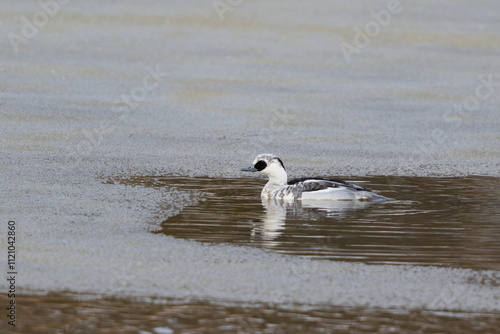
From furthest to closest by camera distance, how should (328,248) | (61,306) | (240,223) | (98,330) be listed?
(240,223), (328,248), (61,306), (98,330)

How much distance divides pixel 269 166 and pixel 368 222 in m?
2.24

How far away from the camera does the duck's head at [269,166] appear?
1227 centimetres

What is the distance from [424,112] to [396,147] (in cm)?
Result: 255

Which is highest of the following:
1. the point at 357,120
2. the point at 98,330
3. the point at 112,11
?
the point at 112,11

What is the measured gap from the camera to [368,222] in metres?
10.4

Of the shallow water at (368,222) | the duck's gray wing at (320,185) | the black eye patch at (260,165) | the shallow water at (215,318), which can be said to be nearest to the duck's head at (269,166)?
the black eye patch at (260,165)

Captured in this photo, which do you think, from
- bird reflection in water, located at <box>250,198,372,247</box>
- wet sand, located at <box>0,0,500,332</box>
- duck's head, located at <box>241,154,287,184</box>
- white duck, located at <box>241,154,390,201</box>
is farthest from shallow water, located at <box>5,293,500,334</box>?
duck's head, located at <box>241,154,287,184</box>

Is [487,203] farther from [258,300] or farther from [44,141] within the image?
[44,141]

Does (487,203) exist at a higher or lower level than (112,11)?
lower

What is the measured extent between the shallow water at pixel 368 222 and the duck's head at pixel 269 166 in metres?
0.25

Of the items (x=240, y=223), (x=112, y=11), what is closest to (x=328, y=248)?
(x=240, y=223)

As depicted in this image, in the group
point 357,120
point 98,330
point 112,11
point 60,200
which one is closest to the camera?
point 98,330

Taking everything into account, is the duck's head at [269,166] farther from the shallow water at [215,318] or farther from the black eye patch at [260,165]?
the shallow water at [215,318]

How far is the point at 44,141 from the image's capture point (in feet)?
47.5
